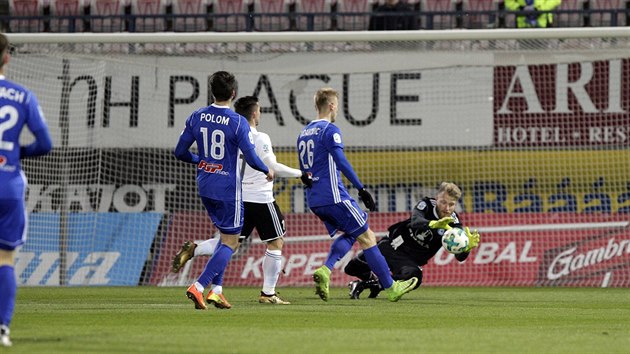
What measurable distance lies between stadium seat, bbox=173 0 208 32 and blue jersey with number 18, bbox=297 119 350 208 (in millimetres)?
7916

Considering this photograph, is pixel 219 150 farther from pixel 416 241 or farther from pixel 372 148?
pixel 372 148

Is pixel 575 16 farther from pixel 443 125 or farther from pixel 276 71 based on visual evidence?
pixel 276 71

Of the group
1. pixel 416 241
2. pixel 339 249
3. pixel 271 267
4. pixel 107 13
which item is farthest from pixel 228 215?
pixel 107 13

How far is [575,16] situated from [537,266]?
18.5 ft

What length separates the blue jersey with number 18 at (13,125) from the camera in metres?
6.82

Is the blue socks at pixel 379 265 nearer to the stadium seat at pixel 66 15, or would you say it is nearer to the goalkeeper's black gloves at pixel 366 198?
the goalkeeper's black gloves at pixel 366 198

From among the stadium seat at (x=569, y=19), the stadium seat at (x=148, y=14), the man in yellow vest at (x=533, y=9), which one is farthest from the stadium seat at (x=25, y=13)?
the stadium seat at (x=569, y=19)

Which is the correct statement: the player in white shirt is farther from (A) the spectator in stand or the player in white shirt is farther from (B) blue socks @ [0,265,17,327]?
(A) the spectator in stand

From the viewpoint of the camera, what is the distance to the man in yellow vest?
768 inches

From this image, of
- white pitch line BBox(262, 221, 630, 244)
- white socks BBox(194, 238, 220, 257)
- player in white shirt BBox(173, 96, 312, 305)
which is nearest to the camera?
player in white shirt BBox(173, 96, 312, 305)

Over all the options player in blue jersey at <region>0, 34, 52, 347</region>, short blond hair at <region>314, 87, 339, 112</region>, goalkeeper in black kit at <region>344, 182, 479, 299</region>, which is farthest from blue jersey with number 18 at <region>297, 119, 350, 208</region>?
player in blue jersey at <region>0, 34, 52, 347</region>

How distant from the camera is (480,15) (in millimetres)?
20094

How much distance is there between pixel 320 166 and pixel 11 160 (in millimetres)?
4942

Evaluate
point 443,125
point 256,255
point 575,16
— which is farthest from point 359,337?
point 575,16
